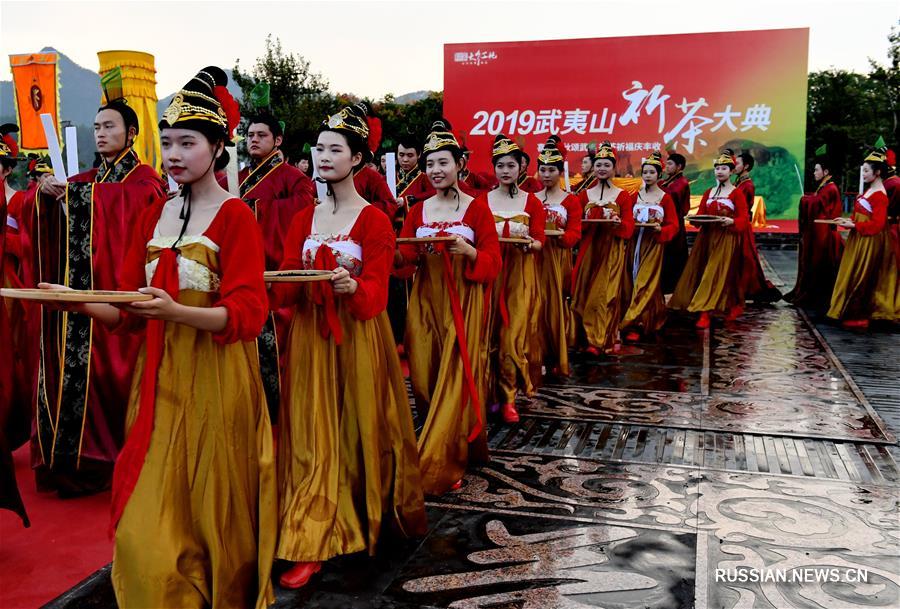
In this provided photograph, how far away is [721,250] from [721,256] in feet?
0.23

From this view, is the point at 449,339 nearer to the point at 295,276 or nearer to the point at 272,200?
the point at 295,276

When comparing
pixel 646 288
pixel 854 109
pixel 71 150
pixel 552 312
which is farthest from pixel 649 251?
pixel 854 109

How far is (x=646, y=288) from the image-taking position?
7797 mm

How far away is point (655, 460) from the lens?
4191mm

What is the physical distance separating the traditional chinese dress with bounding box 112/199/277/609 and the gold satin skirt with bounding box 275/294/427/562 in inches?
14.8

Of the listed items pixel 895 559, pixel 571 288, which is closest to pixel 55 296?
pixel 895 559

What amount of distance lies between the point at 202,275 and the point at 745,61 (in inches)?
649

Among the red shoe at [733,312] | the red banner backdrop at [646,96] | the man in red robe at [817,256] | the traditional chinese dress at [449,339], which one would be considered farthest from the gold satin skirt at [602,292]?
the red banner backdrop at [646,96]

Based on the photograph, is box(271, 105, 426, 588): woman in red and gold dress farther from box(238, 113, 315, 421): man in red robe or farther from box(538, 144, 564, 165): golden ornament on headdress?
box(538, 144, 564, 165): golden ornament on headdress

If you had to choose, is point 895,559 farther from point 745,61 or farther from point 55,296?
point 745,61

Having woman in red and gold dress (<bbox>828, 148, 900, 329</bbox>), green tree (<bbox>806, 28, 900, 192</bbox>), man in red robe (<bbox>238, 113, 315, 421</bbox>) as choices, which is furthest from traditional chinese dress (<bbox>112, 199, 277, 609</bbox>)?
green tree (<bbox>806, 28, 900, 192</bbox>)

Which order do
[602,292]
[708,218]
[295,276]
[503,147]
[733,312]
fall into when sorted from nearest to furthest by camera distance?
[295,276] → [503,147] → [602,292] → [708,218] → [733,312]

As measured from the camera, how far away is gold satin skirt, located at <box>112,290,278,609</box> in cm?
224

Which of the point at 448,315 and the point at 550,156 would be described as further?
the point at 550,156
